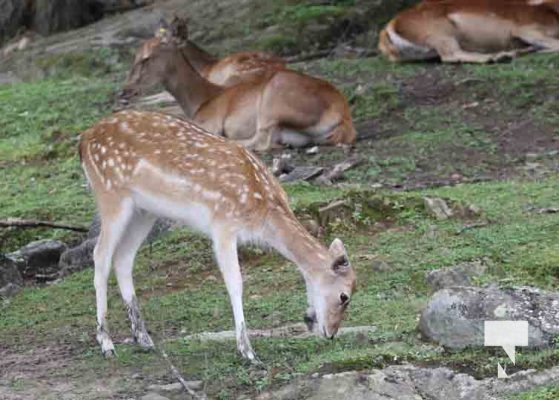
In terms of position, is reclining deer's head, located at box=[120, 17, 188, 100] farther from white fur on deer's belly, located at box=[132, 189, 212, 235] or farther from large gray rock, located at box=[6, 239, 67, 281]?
white fur on deer's belly, located at box=[132, 189, 212, 235]

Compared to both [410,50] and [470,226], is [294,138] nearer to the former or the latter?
[410,50]

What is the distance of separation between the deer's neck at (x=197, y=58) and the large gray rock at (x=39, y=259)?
15.6ft

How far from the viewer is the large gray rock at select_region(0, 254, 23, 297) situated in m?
8.77

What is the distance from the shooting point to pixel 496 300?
242 inches

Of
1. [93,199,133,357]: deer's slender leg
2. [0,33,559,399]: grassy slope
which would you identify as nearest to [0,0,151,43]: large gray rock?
[0,33,559,399]: grassy slope

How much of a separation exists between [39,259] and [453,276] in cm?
310

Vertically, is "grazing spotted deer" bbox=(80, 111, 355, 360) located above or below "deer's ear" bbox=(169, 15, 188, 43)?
above

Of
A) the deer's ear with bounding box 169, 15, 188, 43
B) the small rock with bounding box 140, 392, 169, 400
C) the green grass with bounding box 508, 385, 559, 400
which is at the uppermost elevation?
the green grass with bounding box 508, 385, 559, 400

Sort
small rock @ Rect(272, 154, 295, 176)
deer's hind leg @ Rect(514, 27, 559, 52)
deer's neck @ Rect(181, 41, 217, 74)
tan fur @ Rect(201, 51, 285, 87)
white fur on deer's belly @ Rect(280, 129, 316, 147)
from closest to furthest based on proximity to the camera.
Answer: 1. small rock @ Rect(272, 154, 295, 176)
2. white fur on deer's belly @ Rect(280, 129, 316, 147)
3. tan fur @ Rect(201, 51, 285, 87)
4. deer's neck @ Rect(181, 41, 217, 74)
5. deer's hind leg @ Rect(514, 27, 559, 52)

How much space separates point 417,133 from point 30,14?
8.79 m

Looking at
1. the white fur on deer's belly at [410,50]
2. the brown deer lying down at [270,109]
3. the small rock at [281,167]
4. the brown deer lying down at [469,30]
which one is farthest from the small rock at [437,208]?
the white fur on deer's belly at [410,50]

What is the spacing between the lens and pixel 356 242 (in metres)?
8.88

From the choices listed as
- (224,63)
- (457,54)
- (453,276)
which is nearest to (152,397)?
(453,276)

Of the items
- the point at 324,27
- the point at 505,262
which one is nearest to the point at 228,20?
the point at 324,27
